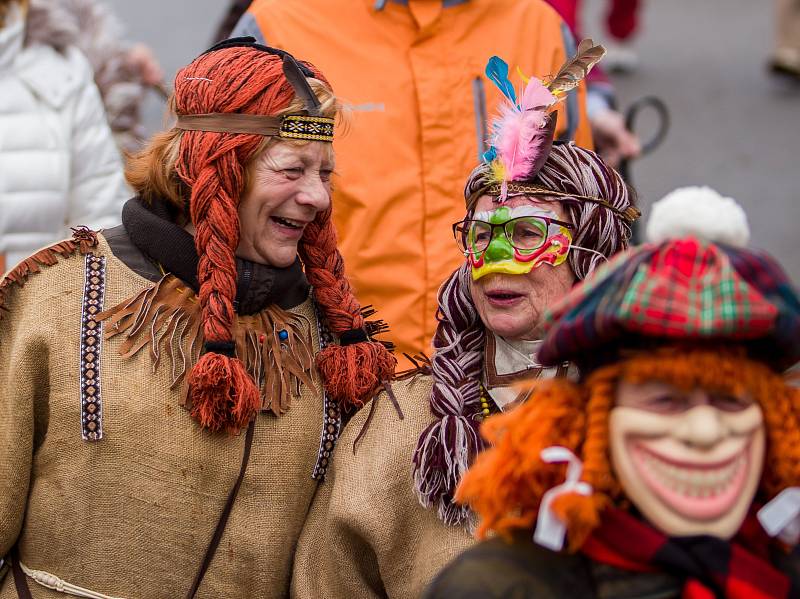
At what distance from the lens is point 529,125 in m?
3.21

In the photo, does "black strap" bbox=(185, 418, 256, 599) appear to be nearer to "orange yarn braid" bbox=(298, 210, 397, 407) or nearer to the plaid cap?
"orange yarn braid" bbox=(298, 210, 397, 407)

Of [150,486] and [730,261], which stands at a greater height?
[730,261]

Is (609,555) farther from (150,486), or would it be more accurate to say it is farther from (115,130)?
(115,130)

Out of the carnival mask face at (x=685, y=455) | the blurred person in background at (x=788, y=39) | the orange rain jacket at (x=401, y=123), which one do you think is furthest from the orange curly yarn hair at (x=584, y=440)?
the blurred person in background at (x=788, y=39)

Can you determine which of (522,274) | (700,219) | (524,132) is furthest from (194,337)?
(700,219)

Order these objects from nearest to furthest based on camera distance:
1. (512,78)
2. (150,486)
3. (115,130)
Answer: (150,486) < (512,78) < (115,130)

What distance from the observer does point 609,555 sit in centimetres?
224

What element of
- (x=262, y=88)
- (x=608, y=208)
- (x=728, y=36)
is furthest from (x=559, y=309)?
(x=728, y=36)

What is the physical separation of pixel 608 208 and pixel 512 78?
113 centimetres

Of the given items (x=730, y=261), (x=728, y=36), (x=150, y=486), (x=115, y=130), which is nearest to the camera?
(x=730, y=261)

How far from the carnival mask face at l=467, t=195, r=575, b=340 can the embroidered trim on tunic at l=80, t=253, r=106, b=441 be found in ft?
2.98

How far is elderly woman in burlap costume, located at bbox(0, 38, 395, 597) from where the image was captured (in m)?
3.14

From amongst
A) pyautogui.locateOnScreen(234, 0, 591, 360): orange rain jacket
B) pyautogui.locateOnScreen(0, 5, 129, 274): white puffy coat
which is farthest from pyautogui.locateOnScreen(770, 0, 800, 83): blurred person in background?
pyautogui.locateOnScreen(0, 5, 129, 274): white puffy coat

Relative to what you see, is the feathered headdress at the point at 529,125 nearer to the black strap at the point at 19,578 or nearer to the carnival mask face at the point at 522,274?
the carnival mask face at the point at 522,274
